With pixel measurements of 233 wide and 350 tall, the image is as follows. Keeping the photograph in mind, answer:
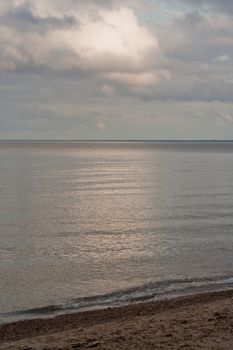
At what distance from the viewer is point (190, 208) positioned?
3906 centimetres

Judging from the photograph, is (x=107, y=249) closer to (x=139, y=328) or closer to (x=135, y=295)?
(x=135, y=295)

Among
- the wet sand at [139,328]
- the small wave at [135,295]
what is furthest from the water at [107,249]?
the wet sand at [139,328]

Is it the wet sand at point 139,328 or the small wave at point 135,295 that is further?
the small wave at point 135,295

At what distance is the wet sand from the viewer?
9898 mm

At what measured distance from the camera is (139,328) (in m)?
11.2

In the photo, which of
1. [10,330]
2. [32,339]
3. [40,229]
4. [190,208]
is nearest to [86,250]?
[40,229]

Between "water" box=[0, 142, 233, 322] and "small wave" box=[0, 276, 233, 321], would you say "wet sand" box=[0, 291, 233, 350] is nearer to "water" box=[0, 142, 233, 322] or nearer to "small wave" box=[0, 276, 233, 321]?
"small wave" box=[0, 276, 233, 321]

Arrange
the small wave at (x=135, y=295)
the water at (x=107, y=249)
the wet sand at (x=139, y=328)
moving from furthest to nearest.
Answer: the water at (x=107, y=249) < the small wave at (x=135, y=295) < the wet sand at (x=139, y=328)

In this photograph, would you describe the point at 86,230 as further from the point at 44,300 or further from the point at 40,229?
the point at 44,300

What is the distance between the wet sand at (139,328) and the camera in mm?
9898

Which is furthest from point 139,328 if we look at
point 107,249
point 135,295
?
point 107,249

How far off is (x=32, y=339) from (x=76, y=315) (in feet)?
10.9

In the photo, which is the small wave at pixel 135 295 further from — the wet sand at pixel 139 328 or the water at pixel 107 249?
the wet sand at pixel 139 328

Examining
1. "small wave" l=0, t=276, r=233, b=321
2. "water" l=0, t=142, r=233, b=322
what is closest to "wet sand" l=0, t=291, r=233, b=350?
"small wave" l=0, t=276, r=233, b=321
